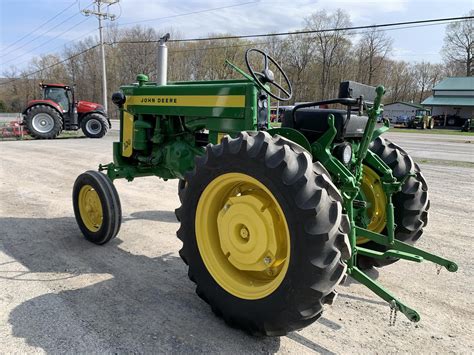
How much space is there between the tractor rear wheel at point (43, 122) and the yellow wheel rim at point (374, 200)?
48.9 feet

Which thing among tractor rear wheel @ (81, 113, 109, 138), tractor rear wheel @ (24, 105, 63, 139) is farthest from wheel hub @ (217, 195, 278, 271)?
tractor rear wheel @ (81, 113, 109, 138)

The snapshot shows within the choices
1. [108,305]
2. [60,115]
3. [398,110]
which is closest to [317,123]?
[108,305]

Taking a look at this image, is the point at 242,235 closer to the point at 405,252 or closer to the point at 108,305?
the point at 108,305

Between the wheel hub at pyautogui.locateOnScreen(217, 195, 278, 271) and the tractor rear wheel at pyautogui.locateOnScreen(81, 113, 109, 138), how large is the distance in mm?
15285

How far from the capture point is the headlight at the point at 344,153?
298 centimetres

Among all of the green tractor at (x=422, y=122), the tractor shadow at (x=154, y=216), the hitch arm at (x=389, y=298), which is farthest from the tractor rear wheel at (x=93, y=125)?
the green tractor at (x=422, y=122)

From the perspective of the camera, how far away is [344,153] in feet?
9.78

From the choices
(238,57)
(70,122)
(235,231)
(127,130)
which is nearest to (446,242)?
(235,231)

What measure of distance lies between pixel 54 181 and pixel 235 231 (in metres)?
5.82

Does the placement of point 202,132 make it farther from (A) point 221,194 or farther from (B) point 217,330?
(B) point 217,330

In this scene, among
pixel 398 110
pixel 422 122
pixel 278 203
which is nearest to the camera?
Result: pixel 278 203

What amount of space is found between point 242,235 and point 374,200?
1492 mm

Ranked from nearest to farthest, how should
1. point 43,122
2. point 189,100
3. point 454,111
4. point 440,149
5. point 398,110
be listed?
point 189,100
point 440,149
point 43,122
point 454,111
point 398,110

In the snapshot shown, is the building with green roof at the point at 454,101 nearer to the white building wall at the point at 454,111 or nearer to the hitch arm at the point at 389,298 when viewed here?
the white building wall at the point at 454,111
